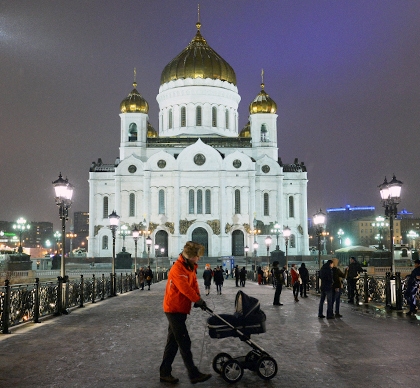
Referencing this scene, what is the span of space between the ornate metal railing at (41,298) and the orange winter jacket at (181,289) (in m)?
5.68

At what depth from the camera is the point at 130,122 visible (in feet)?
229

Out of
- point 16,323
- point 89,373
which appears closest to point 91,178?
point 16,323

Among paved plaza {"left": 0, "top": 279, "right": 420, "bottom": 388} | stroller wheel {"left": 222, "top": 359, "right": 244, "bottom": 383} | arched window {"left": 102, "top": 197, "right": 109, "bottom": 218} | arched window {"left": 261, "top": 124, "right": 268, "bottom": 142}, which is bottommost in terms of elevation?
paved plaza {"left": 0, "top": 279, "right": 420, "bottom": 388}

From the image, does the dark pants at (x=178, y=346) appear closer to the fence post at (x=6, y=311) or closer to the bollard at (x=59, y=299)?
the fence post at (x=6, y=311)

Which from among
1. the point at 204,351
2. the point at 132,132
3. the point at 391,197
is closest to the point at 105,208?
the point at 132,132

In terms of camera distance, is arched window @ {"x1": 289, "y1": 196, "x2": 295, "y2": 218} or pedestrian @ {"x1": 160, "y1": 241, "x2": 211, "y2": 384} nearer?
pedestrian @ {"x1": 160, "y1": 241, "x2": 211, "y2": 384}

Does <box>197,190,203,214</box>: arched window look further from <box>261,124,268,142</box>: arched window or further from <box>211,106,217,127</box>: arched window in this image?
<box>261,124,268,142</box>: arched window

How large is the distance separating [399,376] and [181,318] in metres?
2.90

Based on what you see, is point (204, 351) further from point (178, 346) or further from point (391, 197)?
point (391, 197)

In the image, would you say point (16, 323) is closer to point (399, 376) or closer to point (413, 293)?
point (399, 376)

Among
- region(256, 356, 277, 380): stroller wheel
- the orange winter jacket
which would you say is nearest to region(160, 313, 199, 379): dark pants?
the orange winter jacket

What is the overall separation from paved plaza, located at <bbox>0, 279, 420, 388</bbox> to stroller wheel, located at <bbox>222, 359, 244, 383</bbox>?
105mm

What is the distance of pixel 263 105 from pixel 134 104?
52.6ft

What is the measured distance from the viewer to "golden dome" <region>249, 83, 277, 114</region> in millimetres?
70562
